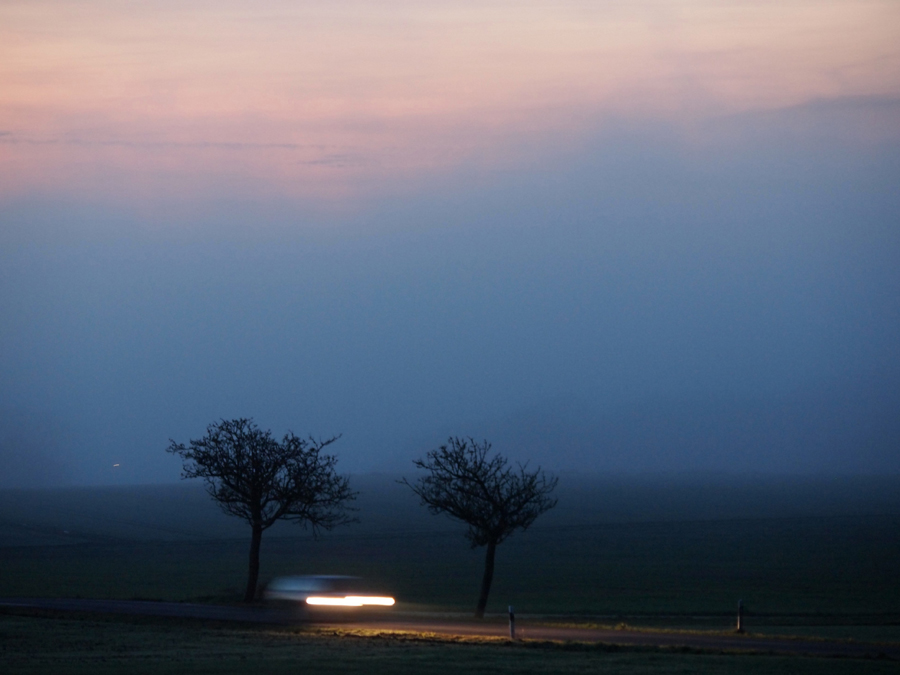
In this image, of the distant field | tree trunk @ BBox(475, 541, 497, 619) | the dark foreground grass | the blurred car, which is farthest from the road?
the distant field

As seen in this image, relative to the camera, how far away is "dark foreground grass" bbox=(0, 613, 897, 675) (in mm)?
18578

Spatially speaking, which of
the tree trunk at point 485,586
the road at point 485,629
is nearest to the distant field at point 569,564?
the road at point 485,629

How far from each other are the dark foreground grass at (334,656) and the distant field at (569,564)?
8.57 meters

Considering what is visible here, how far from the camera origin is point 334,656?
2053 centimetres

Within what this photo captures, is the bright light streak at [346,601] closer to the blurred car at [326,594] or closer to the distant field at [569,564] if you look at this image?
the blurred car at [326,594]

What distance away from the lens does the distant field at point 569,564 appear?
44750mm

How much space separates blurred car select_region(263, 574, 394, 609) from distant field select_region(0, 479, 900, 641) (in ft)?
25.7

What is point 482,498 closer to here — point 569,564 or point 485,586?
point 485,586

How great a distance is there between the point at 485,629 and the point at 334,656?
8644 mm

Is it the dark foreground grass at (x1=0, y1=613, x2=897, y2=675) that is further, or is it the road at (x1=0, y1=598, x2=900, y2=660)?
the road at (x1=0, y1=598, x2=900, y2=660)

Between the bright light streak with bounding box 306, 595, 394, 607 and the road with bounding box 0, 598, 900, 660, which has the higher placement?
the bright light streak with bounding box 306, 595, 394, 607

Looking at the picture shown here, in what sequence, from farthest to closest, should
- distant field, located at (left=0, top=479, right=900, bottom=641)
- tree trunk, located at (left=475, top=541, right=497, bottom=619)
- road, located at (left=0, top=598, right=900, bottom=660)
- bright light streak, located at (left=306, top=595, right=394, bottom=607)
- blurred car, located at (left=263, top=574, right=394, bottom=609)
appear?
distant field, located at (left=0, top=479, right=900, bottom=641) < tree trunk, located at (left=475, top=541, right=497, bottom=619) < blurred car, located at (left=263, top=574, right=394, bottom=609) < bright light streak, located at (left=306, top=595, right=394, bottom=607) < road, located at (left=0, top=598, right=900, bottom=660)

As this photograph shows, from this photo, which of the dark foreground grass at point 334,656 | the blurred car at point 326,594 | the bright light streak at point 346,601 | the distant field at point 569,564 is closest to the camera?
the dark foreground grass at point 334,656

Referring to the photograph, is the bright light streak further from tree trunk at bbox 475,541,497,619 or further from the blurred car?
tree trunk at bbox 475,541,497,619
